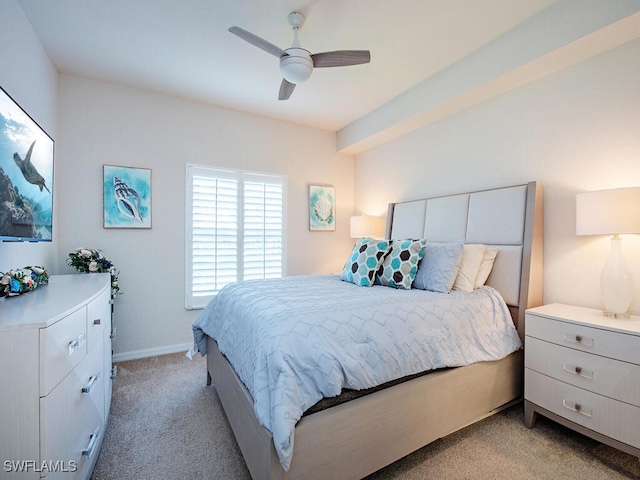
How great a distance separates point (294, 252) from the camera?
155 inches

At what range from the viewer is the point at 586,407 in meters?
1.64

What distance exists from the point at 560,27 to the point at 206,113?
3.24m

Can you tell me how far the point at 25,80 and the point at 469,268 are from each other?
3477 mm

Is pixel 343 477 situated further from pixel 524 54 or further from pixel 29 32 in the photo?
pixel 29 32

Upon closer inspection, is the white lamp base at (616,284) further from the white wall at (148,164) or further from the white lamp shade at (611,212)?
the white wall at (148,164)

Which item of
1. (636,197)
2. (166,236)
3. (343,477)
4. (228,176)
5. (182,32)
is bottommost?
(343,477)

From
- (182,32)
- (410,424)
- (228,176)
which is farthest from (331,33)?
(410,424)

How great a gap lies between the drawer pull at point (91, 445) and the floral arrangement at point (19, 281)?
779 millimetres

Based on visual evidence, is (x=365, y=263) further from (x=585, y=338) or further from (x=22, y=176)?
(x=22, y=176)

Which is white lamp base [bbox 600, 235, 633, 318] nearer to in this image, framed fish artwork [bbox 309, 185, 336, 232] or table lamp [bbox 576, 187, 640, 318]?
table lamp [bbox 576, 187, 640, 318]

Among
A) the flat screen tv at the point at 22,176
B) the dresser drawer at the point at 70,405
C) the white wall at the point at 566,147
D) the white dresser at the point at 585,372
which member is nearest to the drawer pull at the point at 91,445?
the dresser drawer at the point at 70,405

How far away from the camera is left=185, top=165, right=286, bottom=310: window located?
3297 millimetres

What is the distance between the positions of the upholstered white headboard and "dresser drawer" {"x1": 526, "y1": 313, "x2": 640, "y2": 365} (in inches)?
9.8

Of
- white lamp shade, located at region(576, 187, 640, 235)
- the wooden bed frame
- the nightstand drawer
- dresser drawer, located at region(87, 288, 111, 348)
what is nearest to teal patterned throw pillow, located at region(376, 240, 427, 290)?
the wooden bed frame
